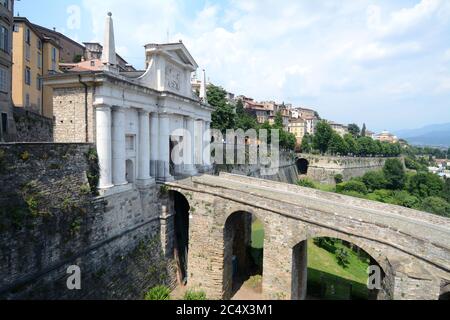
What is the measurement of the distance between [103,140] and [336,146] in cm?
6589

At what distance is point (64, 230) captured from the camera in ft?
37.7

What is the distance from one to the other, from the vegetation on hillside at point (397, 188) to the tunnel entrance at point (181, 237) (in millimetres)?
34786

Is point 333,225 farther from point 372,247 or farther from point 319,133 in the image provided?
point 319,133

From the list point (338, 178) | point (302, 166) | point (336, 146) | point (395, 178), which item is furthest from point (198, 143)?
point (336, 146)

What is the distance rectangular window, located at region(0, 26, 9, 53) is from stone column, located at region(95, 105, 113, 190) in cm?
1089

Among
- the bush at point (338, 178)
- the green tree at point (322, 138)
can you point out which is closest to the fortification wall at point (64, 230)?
the bush at point (338, 178)

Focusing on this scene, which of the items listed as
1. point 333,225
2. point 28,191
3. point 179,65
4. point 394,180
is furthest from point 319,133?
point 28,191

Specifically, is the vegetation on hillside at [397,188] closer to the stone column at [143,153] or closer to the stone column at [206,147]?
the stone column at [206,147]

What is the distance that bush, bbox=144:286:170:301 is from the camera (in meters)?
15.7

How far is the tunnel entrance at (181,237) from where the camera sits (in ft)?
61.5

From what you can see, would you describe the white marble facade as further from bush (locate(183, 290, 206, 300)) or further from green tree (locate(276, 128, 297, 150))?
green tree (locate(276, 128, 297, 150))

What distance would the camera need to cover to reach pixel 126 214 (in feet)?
50.1

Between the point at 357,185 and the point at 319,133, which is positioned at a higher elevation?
the point at 319,133
